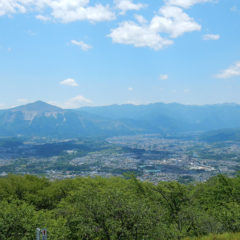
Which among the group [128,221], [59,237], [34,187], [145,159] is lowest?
[145,159]

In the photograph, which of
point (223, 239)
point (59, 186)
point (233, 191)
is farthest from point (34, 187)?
point (223, 239)

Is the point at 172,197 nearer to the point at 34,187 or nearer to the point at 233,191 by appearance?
the point at 233,191

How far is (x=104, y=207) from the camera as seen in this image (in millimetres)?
16625

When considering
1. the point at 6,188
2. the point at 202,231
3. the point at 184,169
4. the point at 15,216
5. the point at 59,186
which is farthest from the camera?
the point at 184,169

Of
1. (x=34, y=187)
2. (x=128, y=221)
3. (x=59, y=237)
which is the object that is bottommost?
(x=34, y=187)

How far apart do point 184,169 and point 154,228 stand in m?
127

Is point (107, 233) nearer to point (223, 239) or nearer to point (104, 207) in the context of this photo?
point (104, 207)

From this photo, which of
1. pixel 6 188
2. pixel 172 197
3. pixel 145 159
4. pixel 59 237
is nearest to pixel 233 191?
pixel 172 197

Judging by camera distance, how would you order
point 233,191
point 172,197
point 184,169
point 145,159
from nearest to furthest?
1. point 172,197
2. point 233,191
3. point 184,169
4. point 145,159

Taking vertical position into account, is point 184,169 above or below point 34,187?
below

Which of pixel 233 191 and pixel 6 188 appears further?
pixel 6 188

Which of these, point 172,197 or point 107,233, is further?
point 172,197

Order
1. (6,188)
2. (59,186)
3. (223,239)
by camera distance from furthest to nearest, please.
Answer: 1. (59,186)
2. (6,188)
3. (223,239)

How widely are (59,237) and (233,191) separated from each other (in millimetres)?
25483
